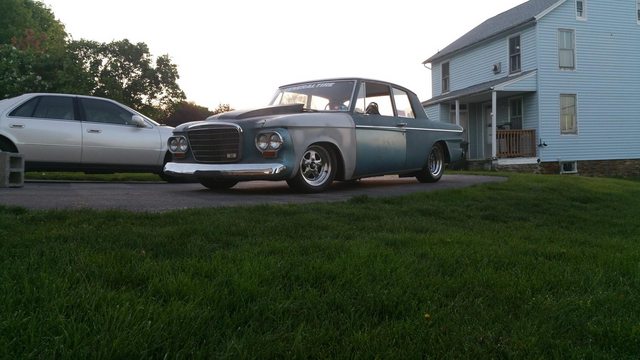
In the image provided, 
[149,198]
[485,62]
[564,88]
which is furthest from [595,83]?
[149,198]

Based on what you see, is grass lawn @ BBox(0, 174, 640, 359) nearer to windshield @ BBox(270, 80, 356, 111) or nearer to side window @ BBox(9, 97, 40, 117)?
windshield @ BBox(270, 80, 356, 111)

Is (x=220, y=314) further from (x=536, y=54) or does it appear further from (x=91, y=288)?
(x=536, y=54)

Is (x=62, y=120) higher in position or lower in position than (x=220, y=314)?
higher

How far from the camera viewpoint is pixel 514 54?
21.5 meters

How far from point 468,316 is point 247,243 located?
5.24 ft

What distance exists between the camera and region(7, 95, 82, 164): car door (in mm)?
8227

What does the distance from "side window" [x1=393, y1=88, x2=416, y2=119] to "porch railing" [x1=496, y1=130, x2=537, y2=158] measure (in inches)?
485

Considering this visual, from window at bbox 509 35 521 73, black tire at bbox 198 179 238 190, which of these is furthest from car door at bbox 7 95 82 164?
window at bbox 509 35 521 73

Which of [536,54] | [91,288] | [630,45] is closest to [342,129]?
[91,288]

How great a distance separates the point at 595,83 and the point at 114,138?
62.5ft

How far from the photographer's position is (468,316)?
2.38 metres

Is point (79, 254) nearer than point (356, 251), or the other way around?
point (79, 254)

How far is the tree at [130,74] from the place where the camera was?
113ft

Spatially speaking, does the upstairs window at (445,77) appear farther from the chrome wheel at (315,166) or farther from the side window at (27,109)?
the side window at (27,109)
